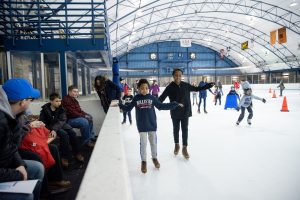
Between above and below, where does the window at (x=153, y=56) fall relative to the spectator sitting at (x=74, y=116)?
above

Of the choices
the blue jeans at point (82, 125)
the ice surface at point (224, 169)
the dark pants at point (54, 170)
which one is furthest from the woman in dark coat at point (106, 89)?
the dark pants at point (54, 170)

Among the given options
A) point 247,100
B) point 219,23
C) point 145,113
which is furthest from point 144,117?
point 219,23

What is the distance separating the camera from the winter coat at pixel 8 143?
4.87ft

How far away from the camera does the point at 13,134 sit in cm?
167

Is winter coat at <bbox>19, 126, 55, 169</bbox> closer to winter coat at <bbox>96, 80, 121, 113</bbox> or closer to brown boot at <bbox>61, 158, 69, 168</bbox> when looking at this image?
brown boot at <bbox>61, 158, 69, 168</bbox>

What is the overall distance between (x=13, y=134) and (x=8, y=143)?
12 cm

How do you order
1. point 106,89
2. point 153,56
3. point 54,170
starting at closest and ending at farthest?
point 54,170 < point 106,89 < point 153,56

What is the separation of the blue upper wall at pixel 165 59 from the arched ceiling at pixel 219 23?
165 centimetres

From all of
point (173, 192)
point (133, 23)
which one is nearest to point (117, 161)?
point (173, 192)

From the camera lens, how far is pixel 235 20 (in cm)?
2628

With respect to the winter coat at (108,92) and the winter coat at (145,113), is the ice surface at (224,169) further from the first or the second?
the winter coat at (108,92)

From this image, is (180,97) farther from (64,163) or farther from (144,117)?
(64,163)

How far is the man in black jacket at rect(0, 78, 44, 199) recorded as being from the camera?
1490 millimetres


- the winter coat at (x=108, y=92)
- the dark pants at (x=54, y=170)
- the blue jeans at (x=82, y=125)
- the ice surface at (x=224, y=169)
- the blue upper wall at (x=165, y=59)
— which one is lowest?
the ice surface at (x=224, y=169)
